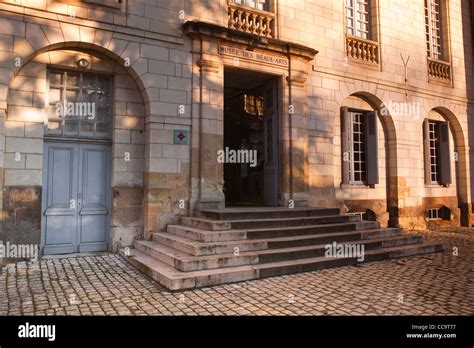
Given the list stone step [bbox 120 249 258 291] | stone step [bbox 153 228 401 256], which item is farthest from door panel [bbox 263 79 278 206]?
stone step [bbox 120 249 258 291]

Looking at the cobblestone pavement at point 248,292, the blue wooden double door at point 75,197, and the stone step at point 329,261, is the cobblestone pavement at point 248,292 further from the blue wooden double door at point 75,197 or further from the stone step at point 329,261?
the blue wooden double door at point 75,197

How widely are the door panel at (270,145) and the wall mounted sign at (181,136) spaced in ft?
8.32

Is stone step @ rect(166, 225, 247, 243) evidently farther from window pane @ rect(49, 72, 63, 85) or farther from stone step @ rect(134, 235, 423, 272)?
window pane @ rect(49, 72, 63, 85)

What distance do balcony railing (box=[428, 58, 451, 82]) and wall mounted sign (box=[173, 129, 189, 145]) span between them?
9.29 metres

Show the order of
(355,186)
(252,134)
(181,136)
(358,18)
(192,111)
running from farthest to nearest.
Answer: (252,134), (358,18), (355,186), (192,111), (181,136)

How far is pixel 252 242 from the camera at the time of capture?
19.9 ft

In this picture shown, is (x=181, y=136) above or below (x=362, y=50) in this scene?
below

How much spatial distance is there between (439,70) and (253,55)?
785 cm

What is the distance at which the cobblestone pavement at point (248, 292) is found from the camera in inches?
→ 162

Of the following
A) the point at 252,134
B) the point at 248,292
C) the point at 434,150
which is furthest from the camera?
the point at 434,150

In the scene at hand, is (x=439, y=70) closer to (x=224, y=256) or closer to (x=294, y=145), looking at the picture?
(x=294, y=145)

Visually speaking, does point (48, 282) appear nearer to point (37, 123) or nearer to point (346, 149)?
point (37, 123)

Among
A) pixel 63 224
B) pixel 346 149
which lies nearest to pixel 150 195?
pixel 63 224

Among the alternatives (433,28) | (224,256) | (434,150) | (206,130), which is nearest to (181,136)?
(206,130)
